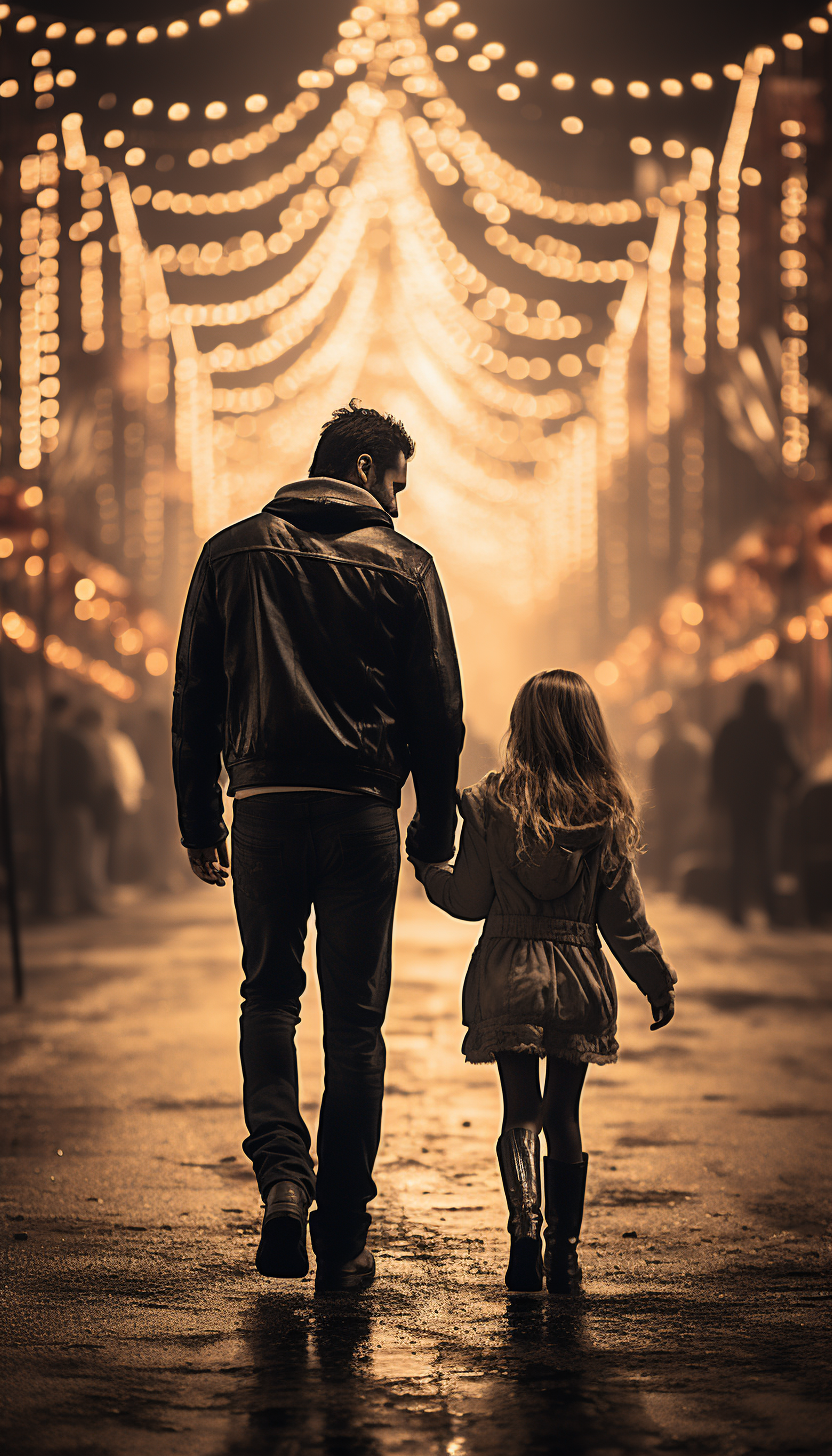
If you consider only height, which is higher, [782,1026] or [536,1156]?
[536,1156]

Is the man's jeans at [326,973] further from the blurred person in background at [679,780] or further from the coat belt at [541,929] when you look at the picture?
the blurred person in background at [679,780]

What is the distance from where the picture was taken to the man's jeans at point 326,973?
3449mm

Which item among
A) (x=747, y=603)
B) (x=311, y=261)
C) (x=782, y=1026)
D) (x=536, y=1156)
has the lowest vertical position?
(x=782, y=1026)

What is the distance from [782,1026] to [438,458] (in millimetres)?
25170

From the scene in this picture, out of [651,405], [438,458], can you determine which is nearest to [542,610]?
[438,458]

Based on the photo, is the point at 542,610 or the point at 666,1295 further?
the point at 542,610

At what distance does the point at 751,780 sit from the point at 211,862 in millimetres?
9517

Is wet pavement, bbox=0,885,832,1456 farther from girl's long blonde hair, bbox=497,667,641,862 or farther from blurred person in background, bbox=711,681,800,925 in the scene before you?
blurred person in background, bbox=711,681,800,925

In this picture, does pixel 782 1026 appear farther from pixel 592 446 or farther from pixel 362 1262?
pixel 592 446

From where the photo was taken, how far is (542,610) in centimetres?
4206

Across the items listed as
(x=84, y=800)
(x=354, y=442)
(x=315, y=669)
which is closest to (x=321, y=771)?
(x=315, y=669)

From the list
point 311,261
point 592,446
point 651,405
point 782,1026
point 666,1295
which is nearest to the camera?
point 666,1295

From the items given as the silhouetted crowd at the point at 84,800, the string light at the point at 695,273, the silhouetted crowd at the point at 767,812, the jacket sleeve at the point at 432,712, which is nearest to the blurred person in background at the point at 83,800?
the silhouetted crowd at the point at 84,800

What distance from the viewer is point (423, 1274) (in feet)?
11.7
